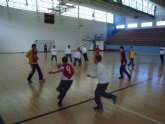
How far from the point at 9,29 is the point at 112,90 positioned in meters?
20.3

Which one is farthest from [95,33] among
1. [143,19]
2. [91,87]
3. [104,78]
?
[104,78]

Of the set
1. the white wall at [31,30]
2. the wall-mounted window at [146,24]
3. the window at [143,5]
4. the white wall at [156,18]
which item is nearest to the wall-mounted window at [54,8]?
the white wall at [31,30]

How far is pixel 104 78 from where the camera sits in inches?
159

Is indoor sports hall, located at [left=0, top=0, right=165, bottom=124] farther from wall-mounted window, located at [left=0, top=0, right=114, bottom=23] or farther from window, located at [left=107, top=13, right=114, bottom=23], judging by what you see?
window, located at [left=107, top=13, right=114, bottom=23]

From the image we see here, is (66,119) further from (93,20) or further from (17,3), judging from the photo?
(93,20)

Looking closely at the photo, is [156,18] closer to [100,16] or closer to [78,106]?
[100,16]

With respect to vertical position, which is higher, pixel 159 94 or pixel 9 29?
pixel 9 29

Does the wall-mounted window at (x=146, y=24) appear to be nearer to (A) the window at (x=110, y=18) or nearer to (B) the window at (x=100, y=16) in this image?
(A) the window at (x=110, y=18)

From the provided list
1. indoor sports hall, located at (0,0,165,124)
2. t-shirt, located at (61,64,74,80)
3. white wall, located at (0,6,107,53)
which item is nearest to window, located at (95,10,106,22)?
indoor sports hall, located at (0,0,165,124)

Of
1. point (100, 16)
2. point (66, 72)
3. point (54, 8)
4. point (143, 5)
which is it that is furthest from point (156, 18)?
point (66, 72)

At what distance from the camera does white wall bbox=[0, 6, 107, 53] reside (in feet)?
70.8

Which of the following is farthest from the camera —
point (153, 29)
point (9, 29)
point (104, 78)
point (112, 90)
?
point (153, 29)

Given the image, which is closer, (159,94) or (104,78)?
(104,78)

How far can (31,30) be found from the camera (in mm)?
23906
